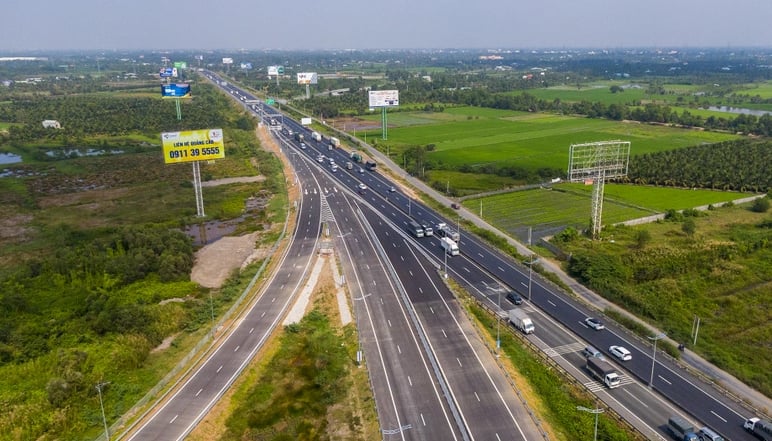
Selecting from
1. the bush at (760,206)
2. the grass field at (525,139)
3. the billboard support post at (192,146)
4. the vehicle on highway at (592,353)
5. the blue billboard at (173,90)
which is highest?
the blue billboard at (173,90)

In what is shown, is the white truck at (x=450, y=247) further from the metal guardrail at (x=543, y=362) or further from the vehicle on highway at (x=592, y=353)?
the vehicle on highway at (x=592, y=353)

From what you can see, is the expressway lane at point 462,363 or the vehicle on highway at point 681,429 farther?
the expressway lane at point 462,363

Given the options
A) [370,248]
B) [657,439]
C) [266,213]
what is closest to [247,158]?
[266,213]

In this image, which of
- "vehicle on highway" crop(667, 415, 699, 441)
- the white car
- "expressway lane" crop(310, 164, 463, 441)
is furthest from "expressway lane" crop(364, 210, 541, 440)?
the white car

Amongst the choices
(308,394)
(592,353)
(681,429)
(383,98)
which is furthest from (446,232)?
(383,98)

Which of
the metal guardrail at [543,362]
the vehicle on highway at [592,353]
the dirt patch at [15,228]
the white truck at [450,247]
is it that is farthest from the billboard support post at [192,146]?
the vehicle on highway at [592,353]

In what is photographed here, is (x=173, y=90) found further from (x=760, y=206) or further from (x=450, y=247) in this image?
(x=760, y=206)

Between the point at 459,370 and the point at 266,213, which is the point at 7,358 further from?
the point at 266,213
